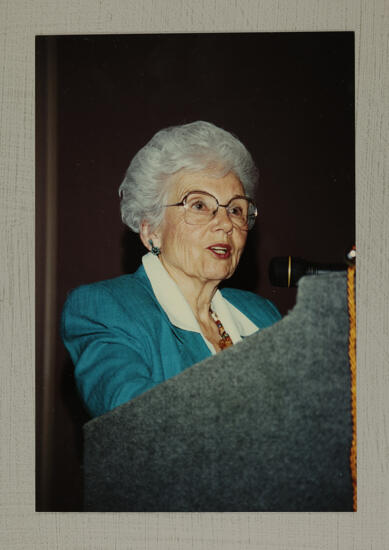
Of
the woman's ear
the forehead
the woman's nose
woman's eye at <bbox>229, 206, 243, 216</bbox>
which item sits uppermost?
the forehead

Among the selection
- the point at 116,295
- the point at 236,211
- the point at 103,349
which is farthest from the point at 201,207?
the point at 103,349

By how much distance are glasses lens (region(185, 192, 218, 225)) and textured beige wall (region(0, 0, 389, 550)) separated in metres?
0.44

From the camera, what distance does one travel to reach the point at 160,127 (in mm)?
1729

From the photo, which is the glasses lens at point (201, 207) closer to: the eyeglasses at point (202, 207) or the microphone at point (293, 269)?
the eyeglasses at point (202, 207)

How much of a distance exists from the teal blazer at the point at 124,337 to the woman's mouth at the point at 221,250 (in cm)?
10

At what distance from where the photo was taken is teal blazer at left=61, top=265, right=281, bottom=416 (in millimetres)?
1571

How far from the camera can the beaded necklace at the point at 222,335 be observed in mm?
1696

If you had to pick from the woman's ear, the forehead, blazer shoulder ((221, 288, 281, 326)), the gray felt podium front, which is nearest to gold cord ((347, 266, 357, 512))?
the gray felt podium front

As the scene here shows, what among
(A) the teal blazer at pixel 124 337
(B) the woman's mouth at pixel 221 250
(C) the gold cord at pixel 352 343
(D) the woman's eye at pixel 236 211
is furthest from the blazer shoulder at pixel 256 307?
(C) the gold cord at pixel 352 343

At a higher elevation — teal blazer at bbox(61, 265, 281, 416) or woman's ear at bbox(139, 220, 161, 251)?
woman's ear at bbox(139, 220, 161, 251)

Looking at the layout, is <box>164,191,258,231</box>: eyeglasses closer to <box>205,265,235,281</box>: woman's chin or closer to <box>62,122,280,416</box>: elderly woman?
<box>62,122,280,416</box>: elderly woman

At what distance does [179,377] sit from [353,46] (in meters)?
1.12

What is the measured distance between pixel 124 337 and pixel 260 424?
0.48 meters
